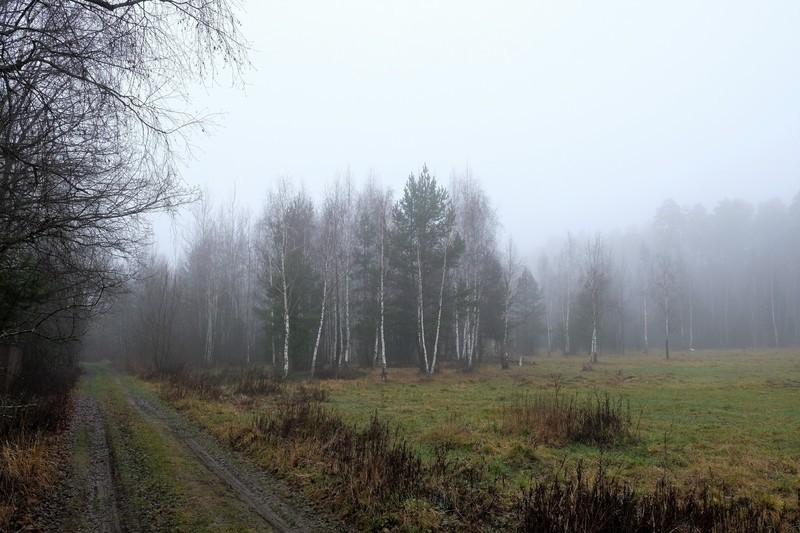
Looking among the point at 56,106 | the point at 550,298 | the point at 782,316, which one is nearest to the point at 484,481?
the point at 56,106

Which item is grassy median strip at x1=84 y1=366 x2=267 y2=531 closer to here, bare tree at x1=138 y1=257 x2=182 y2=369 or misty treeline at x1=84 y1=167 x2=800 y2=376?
misty treeline at x1=84 y1=167 x2=800 y2=376

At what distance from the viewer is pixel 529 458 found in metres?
7.92

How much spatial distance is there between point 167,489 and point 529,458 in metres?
6.06

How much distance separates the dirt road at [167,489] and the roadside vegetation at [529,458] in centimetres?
45

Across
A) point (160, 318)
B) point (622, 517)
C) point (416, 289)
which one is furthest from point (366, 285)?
point (622, 517)

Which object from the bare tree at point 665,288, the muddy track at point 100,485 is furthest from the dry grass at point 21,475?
the bare tree at point 665,288

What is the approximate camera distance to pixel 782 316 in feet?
190

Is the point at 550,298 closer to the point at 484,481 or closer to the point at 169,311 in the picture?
the point at 169,311

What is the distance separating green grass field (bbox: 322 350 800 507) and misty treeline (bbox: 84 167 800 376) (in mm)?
8156

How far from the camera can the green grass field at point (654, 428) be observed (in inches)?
276

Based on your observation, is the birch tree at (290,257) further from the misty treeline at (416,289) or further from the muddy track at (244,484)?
the muddy track at (244,484)

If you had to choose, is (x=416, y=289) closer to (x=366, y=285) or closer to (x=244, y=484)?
(x=366, y=285)

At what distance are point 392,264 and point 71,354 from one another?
21812 mm

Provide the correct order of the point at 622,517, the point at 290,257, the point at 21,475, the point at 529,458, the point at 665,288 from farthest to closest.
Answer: the point at 665,288 → the point at 290,257 → the point at 529,458 → the point at 21,475 → the point at 622,517
